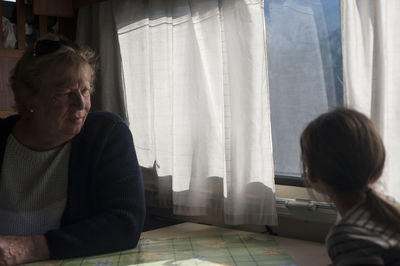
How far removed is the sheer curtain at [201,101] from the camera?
5.82 ft

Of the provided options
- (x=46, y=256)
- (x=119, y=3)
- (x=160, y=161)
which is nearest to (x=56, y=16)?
(x=119, y=3)

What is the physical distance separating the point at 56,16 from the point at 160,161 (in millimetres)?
1204

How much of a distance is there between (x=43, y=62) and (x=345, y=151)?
1014 millimetres

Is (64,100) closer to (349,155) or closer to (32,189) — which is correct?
(32,189)

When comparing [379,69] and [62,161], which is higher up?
[379,69]

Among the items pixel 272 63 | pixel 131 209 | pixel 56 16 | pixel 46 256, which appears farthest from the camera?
pixel 56 16

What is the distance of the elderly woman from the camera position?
57.9 inches

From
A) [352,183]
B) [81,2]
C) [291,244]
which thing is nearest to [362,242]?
[352,183]

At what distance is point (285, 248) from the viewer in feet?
4.90

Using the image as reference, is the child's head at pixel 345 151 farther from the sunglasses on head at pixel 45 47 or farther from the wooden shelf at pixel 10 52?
the wooden shelf at pixel 10 52

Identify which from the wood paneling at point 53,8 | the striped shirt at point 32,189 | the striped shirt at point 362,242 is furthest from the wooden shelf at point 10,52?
the striped shirt at point 362,242

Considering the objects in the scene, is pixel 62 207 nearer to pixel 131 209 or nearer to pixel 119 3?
pixel 131 209

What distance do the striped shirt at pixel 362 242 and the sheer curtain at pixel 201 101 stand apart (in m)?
0.88

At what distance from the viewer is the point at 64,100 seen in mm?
1485
